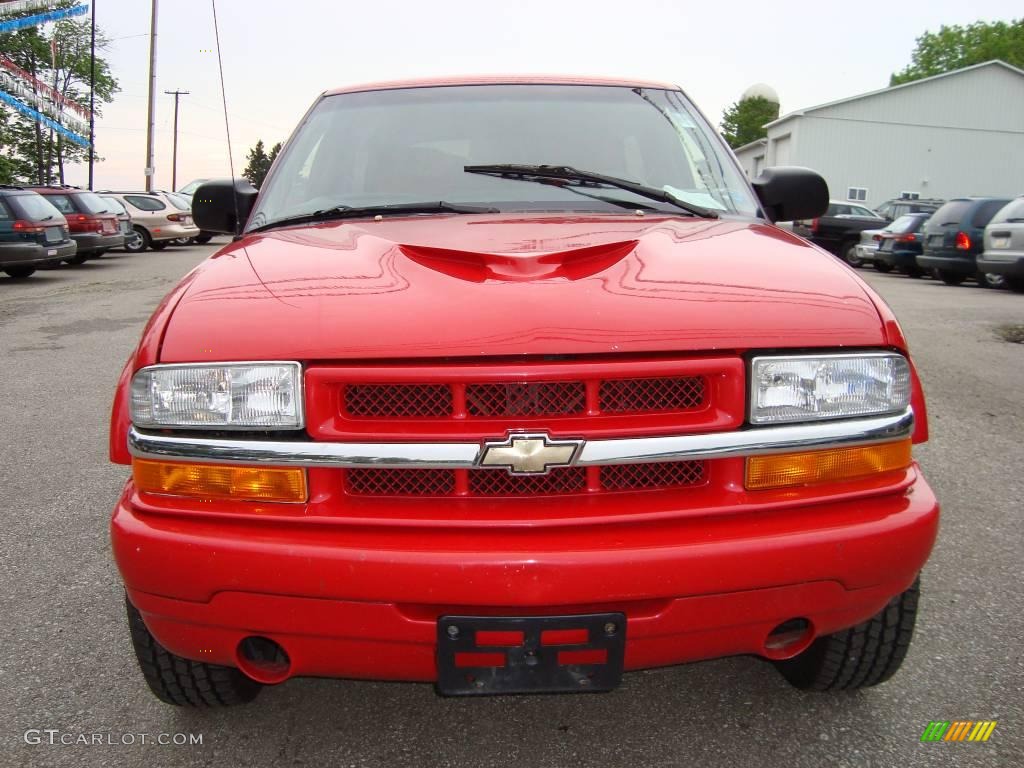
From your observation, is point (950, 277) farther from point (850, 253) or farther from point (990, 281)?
point (850, 253)

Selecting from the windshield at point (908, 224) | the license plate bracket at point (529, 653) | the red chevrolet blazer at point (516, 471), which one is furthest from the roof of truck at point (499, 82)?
the windshield at point (908, 224)

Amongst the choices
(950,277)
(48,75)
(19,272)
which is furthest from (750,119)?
(19,272)

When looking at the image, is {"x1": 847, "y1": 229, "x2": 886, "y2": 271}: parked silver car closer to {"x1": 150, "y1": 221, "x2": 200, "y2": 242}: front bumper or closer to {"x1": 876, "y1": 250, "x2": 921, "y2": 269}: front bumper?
{"x1": 876, "y1": 250, "x2": 921, "y2": 269}: front bumper

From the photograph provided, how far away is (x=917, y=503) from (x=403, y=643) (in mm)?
1110

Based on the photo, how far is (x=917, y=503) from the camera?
1.89m

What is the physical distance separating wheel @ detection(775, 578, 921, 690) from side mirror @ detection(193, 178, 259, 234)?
7.60 feet

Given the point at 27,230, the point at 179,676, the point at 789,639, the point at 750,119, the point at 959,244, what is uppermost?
the point at 750,119

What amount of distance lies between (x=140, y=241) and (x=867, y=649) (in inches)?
946

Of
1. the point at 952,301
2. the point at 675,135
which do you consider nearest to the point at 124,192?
the point at 952,301

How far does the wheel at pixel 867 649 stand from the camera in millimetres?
2148

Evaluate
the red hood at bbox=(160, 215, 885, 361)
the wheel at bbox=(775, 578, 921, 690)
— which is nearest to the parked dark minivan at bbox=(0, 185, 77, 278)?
the red hood at bbox=(160, 215, 885, 361)

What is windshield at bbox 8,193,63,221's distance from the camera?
567 inches

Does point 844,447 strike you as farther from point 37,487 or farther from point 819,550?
point 37,487

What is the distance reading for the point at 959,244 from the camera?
47.3ft
